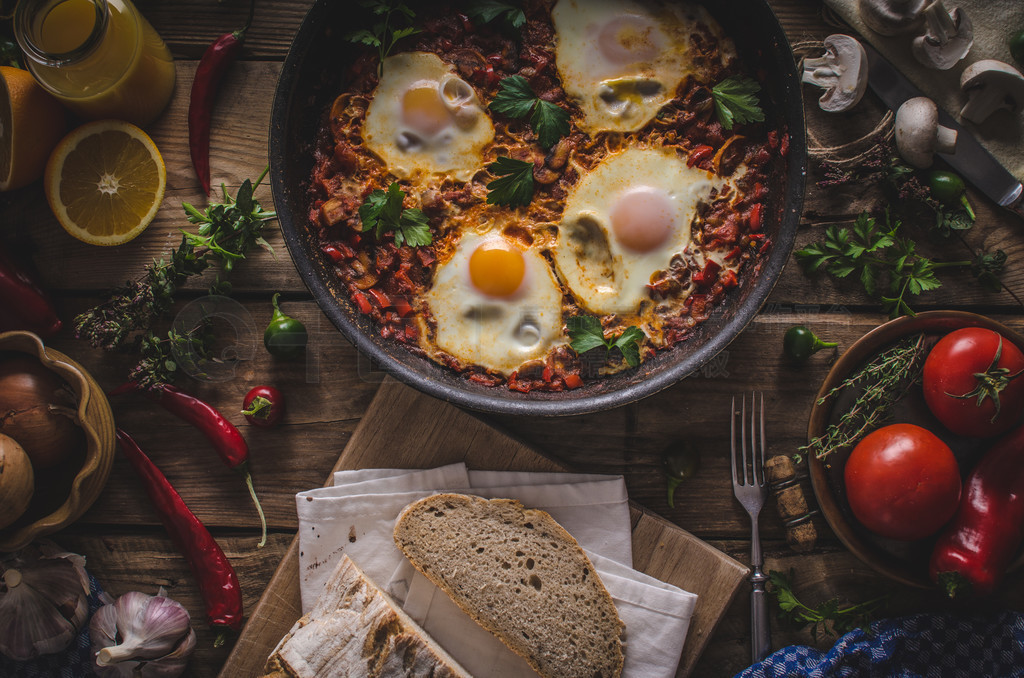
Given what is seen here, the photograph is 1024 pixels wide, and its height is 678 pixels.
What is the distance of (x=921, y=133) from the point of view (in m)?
3.10

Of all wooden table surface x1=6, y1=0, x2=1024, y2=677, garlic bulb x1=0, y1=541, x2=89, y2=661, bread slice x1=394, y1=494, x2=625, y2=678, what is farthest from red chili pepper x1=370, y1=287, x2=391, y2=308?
garlic bulb x1=0, y1=541, x2=89, y2=661

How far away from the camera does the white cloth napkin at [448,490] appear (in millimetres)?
3158

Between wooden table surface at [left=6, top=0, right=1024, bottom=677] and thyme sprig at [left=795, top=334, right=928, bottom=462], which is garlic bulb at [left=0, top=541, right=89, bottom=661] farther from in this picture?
thyme sprig at [left=795, top=334, right=928, bottom=462]

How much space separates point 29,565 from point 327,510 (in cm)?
141

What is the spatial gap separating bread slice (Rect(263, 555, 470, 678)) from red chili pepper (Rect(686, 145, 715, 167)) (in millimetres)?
2440

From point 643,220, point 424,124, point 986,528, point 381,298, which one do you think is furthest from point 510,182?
point 986,528

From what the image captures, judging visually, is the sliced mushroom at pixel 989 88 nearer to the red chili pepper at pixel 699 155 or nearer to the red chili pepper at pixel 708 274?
the red chili pepper at pixel 699 155

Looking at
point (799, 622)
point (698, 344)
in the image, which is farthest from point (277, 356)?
point (799, 622)

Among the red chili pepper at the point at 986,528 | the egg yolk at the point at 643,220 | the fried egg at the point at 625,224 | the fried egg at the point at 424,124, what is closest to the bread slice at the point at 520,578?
the fried egg at the point at 625,224

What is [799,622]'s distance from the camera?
3162 millimetres

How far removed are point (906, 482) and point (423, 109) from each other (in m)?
2.74

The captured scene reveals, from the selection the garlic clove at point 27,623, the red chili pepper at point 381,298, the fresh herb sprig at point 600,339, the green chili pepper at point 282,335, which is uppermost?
the red chili pepper at point 381,298

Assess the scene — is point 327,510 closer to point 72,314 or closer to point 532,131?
point 72,314

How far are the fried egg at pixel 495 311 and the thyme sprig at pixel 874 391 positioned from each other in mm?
1346
